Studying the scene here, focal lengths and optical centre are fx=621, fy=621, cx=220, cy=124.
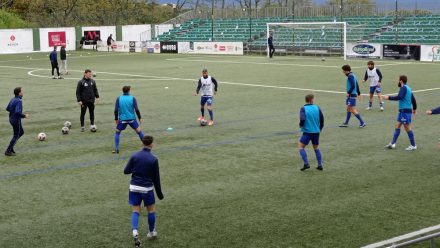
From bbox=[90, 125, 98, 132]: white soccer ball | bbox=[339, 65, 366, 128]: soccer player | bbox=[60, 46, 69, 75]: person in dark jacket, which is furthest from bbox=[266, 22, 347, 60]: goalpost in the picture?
bbox=[90, 125, 98, 132]: white soccer ball

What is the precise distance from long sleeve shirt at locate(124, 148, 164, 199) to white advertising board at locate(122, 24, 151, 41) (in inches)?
2834

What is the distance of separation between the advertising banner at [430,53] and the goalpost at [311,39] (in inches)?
347

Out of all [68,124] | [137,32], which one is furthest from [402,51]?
[137,32]

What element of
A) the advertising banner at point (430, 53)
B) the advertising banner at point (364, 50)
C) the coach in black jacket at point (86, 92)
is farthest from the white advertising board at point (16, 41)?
the coach in black jacket at point (86, 92)

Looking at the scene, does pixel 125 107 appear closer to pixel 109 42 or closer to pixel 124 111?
pixel 124 111

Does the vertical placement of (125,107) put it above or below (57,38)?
below

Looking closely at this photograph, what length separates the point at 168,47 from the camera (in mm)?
68812

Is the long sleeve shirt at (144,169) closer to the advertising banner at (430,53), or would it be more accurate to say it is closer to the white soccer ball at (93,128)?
the white soccer ball at (93,128)

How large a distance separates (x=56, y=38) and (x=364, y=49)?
39.4 meters

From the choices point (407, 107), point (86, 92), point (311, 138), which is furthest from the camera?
point (86, 92)

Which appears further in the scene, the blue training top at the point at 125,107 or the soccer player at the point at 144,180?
the blue training top at the point at 125,107

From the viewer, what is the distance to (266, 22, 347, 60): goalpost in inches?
2269

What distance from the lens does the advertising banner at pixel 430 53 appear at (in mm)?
47438

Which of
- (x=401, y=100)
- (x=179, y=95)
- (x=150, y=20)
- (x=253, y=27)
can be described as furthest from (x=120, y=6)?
(x=401, y=100)
